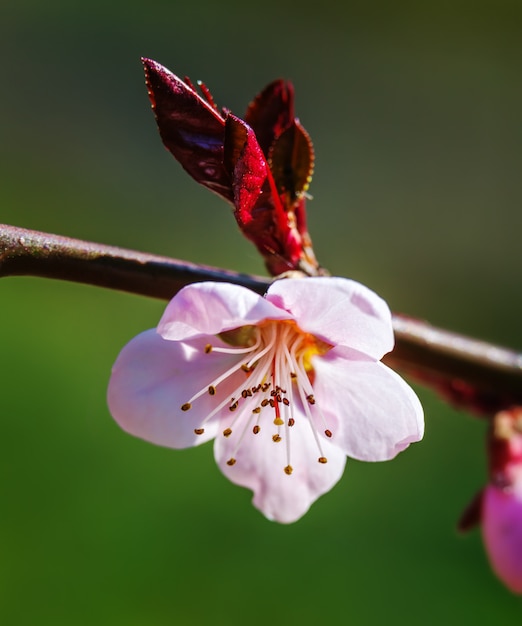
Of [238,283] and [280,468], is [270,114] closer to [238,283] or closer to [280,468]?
[238,283]

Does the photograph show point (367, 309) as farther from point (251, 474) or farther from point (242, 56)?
point (242, 56)

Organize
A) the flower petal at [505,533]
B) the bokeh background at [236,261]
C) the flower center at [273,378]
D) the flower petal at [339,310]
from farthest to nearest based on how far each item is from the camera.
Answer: the bokeh background at [236,261] → the flower petal at [505,533] → the flower center at [273,378] → the flower petal at [339,310]

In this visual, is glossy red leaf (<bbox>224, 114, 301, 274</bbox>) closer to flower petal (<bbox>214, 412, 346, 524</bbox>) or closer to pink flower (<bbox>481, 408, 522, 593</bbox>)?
flower petal (<bbox>214, 412, 346, 524</bbox>)

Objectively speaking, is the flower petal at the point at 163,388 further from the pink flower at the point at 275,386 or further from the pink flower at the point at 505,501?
the pink flower at the point at 505,501

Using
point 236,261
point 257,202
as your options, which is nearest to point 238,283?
point 257,202

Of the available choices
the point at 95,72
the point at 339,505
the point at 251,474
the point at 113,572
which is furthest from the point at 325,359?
the point at 95,72

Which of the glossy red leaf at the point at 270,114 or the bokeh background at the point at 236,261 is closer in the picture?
the glossy red leaf at the point at 270,114

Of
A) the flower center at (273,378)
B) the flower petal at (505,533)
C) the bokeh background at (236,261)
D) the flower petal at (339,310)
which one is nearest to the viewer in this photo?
the flower petal at (339,310)

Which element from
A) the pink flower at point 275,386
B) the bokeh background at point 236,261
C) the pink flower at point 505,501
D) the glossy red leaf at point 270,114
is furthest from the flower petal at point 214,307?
the bokeh background at point 236,261
